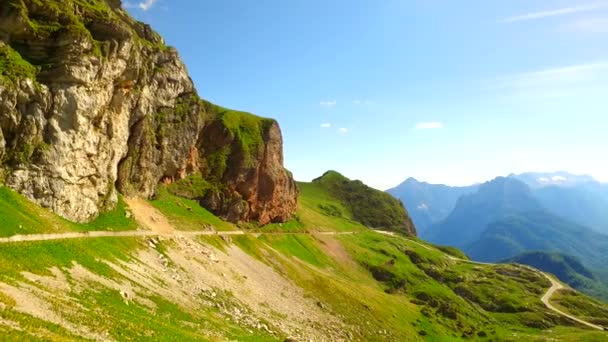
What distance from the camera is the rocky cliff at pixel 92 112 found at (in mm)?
67188

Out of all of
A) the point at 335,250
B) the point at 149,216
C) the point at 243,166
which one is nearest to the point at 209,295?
the point at 149,216

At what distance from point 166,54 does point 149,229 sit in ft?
184

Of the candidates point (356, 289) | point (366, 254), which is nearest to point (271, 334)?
point (356, 289)

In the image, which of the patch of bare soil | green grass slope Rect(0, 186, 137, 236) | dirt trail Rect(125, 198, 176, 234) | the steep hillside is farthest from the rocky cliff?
the patch of bare soil

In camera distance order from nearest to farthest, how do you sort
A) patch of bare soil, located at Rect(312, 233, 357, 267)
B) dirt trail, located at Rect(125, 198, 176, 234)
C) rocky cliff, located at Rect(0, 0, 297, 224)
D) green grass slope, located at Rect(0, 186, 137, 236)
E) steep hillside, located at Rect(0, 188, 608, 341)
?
steep hillside, located at Rect(0, 188, 608, 341) < green grass slope, located at Rect(0, 186, 137, 236) < rocky cliff, located at Rect(0, 0, 297, 224) < dirt trail, located at Rect(125, 198, 176, 234) < patch of bare soil, located at Rect(312, 233, 357, 267)

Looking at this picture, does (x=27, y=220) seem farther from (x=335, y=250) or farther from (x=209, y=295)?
(x=335, y=250)

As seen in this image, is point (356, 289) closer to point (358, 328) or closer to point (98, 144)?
point (358, 328)

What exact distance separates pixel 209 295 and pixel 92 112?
41.2 metres

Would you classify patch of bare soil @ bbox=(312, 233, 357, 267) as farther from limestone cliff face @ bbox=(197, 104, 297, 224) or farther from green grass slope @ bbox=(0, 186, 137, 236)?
green grass slope @ bbox=(0, 186, 137, 236)

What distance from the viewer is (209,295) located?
220 feet

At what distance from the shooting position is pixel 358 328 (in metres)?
94.3

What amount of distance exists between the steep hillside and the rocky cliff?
878 centimetres

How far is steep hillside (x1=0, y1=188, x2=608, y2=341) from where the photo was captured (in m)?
33.4

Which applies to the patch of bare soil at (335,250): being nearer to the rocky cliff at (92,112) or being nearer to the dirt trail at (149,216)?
the rocky cliff at (92,112)
